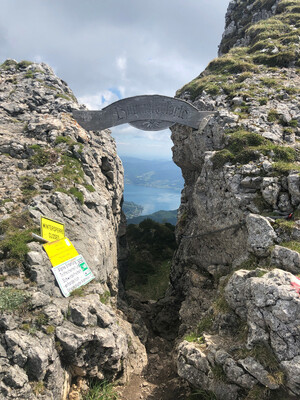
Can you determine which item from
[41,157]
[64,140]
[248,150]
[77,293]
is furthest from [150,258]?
[77,293]

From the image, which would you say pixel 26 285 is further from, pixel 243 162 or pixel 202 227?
pixel 243 162

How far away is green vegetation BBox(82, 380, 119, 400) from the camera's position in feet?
27.4

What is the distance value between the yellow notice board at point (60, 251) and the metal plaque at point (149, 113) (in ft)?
37.5

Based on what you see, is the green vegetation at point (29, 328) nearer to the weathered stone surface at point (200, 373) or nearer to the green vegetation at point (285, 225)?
the weathered stone surface at point (200, 373)

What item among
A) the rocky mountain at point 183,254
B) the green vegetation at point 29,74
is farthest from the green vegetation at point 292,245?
the green vegetation at point 29,74

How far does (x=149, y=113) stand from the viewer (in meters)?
18.2

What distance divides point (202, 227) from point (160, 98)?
1037 cm

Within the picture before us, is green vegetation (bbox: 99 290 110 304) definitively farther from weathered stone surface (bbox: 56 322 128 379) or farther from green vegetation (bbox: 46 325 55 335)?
green vegetation (bbox: 46 325 55 335)

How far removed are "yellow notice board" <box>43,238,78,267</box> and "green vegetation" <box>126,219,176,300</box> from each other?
18.7 m

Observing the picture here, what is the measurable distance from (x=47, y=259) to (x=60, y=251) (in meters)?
0.72

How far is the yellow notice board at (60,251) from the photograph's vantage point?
9.64 metres

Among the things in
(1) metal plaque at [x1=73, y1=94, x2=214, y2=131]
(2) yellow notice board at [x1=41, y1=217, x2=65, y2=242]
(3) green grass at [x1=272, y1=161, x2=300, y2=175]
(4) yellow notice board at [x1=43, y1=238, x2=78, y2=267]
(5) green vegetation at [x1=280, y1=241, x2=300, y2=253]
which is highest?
(1) metal plaque at [x1=73, y1=94, x2=214, y2=131]

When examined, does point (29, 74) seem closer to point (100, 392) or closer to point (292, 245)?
point (100, 392)

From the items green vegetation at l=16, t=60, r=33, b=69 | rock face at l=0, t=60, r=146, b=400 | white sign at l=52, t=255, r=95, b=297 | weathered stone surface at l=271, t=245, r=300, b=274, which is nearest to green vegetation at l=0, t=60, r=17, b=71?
green vegetation at l=16, t=60, r=33, b=69
